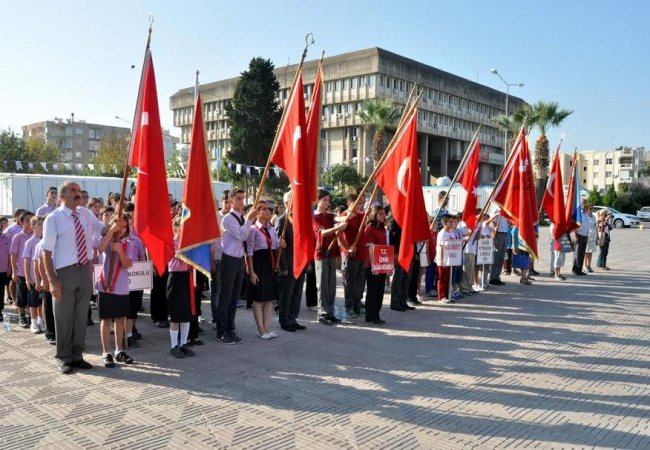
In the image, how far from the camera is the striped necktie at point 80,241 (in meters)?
6.59

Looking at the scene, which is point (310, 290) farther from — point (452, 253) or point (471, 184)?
point (471, 184)

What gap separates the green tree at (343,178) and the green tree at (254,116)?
7654mm

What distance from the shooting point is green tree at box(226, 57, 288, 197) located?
49.5 meters

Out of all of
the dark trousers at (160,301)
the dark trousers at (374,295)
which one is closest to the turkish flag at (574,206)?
the dark trousers at (374,295)

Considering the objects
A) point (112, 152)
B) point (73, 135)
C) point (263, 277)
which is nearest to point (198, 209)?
point (263, 277)

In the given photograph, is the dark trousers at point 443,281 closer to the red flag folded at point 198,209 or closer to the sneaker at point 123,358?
the red flag folded at point 198,209

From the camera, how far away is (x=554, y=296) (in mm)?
12641

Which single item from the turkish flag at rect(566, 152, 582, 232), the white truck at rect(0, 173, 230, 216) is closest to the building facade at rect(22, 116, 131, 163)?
the white truck at rect(0, 173, 230, 216)

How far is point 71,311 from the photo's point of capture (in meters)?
6.63

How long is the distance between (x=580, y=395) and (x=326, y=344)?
343cm

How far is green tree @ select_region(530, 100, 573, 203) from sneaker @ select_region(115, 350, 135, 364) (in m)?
43.1

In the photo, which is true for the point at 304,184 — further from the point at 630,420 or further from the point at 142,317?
the point at 630,420

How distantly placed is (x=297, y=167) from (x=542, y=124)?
41.9m

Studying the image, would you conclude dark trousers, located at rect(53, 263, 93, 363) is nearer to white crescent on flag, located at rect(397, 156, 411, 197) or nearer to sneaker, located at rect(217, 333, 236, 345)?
sneaker, located at rect(217, 333, 236, 345)
